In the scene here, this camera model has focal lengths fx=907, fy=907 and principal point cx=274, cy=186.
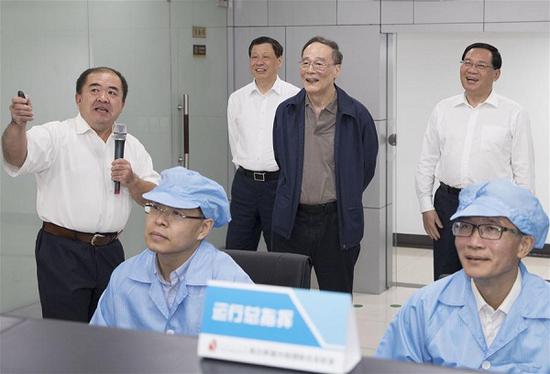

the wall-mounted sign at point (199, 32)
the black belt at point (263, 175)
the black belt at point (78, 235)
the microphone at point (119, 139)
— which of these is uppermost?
the wall-mounted sign at point (199, 32)

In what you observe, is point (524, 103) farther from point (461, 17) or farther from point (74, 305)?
point (74, 305)

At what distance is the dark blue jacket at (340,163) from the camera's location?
15.4 ft

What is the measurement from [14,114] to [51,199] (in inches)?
17.6

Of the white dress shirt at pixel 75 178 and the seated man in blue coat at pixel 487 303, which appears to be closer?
the seated man in blue coat at pixel 487 303

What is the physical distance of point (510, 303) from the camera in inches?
99.0

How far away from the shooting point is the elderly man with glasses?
15.5 ft

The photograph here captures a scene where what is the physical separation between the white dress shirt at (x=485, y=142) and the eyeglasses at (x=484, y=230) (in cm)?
259

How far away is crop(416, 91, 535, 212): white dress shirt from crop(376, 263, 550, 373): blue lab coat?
2.69m

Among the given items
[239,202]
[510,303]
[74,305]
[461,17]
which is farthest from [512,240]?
[461,17]

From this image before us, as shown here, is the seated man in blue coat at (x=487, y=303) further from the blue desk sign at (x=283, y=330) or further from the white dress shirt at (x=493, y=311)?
the blue desk sign at (x=283, y=330)

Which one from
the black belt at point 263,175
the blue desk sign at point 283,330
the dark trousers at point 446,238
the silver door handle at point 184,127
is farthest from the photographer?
the silver door handle at point 184,127

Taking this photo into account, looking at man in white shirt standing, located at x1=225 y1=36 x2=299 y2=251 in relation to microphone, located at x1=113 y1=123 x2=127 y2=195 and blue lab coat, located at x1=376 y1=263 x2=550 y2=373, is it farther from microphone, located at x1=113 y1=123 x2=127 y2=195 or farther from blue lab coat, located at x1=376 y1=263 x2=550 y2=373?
blue lab coat, located at x1=376 y1=263 x2=550 y2=373

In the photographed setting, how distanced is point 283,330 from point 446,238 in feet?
14.5

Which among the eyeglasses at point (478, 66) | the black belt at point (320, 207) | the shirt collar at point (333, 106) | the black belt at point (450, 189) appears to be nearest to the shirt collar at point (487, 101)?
the eyeglasses at point (478, 66)
